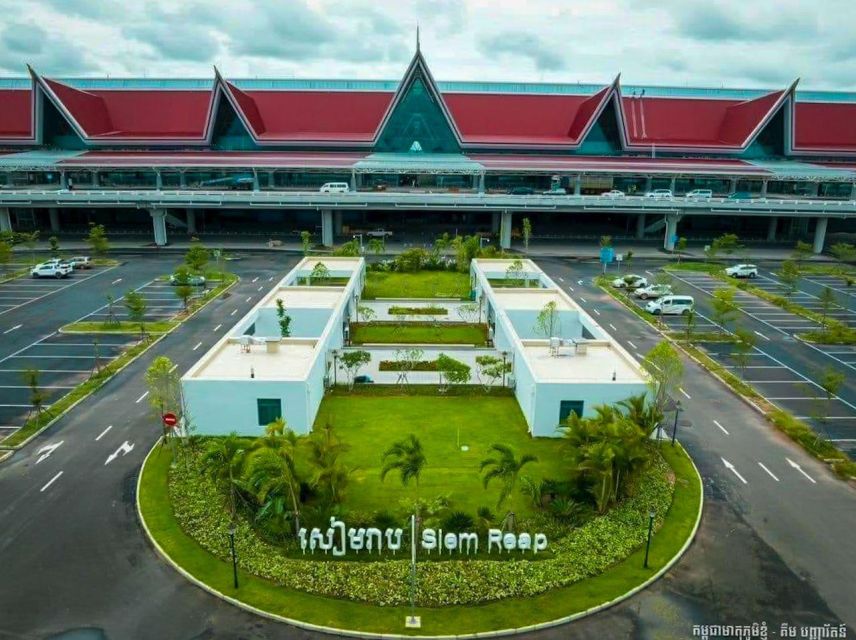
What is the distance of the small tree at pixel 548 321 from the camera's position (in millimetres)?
28734

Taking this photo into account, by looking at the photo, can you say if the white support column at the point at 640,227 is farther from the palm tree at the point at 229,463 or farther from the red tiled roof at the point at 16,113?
the red tiled roof at the point at 16,113

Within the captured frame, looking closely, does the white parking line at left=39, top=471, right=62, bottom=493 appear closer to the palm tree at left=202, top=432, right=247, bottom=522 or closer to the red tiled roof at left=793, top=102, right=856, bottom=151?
the palm tree at left=202, top=432, right=247, bottom=522

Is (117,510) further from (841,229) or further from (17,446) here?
(841,229)

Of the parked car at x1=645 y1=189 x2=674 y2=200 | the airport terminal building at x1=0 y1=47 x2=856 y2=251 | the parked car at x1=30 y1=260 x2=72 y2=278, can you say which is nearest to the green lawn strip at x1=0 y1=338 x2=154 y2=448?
the parked car at x1=30 y1=260 x2=72 y2=278

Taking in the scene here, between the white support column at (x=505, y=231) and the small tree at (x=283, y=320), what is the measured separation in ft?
94.1

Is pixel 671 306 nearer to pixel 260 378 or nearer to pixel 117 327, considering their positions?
pixel 260 378

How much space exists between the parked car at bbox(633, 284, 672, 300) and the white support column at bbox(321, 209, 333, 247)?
85.7ft

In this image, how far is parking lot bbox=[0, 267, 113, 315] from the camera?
37.3m

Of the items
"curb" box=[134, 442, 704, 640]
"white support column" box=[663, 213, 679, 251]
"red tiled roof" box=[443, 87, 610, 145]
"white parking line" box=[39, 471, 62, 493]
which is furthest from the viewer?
"red tiled roof" box=[443, 87, 610, 145]

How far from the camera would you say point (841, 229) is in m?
63.5

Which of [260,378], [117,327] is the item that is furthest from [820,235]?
[117,327]

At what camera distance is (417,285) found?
41969 mm

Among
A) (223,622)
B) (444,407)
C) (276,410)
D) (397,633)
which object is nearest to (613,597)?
(397,633)

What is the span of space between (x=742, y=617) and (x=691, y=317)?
20447 mm
